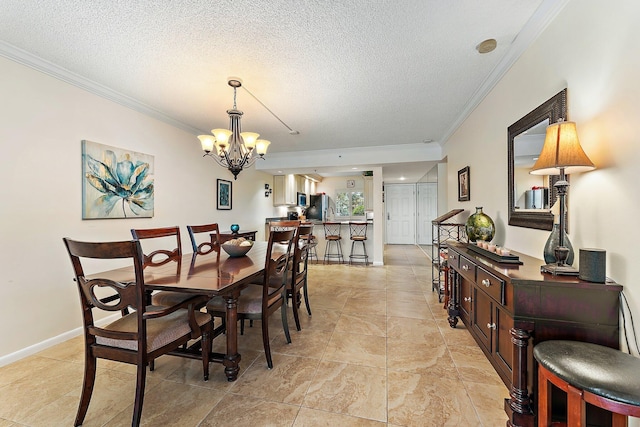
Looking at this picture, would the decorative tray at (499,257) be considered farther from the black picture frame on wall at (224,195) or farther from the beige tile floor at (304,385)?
the black picture frame on wall at (224,195)

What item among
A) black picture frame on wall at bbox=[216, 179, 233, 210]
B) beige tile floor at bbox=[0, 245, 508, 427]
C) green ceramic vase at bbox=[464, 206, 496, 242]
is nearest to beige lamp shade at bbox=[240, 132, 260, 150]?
beige tile floor at bbox=[0, 245, 508, 427]

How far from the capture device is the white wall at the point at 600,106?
1.13m

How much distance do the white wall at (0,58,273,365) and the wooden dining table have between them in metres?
1.06

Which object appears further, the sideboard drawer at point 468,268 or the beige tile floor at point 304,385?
the sideboard drawer at point 468,268

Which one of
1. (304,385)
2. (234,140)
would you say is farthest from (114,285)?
(234,140)

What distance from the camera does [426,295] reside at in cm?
355

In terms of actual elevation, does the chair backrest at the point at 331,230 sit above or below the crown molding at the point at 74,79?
below

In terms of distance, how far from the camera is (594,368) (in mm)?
939

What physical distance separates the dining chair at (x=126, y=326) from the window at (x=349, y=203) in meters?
7.03

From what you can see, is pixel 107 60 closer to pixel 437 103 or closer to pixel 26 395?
pixel 26 395

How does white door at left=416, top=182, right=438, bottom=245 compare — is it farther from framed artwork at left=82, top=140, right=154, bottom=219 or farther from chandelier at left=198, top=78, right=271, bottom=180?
framed artwork at left=82, top=140, right=154, bottom=219

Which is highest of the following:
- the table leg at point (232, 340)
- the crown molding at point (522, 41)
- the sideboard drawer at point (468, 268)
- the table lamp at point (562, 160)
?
the crown molding at point (522, 41)

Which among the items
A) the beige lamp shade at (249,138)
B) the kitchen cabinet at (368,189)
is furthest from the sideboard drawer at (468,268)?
the kitchen cabinet at (368,189)

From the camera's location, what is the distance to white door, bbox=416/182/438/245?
27.7ft
